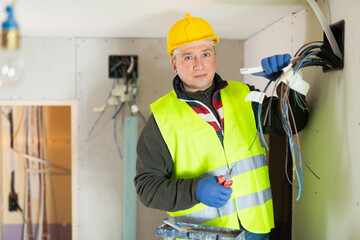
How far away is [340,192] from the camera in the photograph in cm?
139

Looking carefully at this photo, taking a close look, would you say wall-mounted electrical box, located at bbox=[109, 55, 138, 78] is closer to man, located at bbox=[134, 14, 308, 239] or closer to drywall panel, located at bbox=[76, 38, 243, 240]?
drywall panel, located at bbox=[76, 38, 243, 240]

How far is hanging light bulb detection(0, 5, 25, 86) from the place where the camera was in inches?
29.0

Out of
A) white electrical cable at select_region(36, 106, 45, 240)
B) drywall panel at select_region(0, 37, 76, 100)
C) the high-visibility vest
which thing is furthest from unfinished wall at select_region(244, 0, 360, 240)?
white electrical cable at select_region(36, 106, 45, 240)

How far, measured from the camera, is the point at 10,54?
29.3 inches

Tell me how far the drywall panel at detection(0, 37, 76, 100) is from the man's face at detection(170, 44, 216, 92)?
120 centimetres

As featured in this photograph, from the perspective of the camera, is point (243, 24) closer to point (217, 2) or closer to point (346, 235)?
point (217, 2)

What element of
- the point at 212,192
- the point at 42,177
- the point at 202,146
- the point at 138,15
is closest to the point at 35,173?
the point at 42,177

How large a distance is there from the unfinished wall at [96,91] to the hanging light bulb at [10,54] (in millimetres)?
1866

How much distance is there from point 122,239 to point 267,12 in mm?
1746

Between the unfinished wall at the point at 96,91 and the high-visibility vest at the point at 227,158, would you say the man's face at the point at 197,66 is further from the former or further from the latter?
the unfinished wall at the point at 96,91

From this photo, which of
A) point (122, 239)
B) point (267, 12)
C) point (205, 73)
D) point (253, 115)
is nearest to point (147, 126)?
point (205, 73)

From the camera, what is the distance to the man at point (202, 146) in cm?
159

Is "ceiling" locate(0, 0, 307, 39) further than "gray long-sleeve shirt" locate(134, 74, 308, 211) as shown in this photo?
Yes

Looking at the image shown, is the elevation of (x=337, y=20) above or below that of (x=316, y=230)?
above
